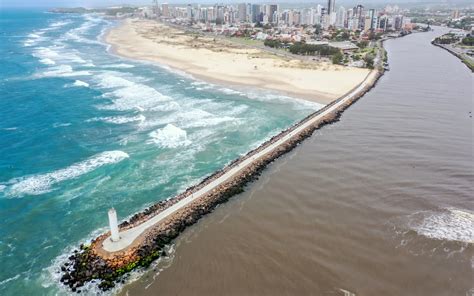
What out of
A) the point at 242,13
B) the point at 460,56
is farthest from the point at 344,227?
the point at 242,13

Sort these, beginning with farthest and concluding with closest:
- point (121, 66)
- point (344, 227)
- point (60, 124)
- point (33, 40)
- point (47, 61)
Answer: point (33, 40)
point (47, 61)
point (121, 66)
point (60, 124)
point (344, 227)

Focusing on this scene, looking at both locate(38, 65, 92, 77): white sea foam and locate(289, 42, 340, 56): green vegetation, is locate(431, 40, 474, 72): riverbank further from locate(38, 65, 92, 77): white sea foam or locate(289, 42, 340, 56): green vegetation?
locate(38, 65, 92, 77): white sea foam

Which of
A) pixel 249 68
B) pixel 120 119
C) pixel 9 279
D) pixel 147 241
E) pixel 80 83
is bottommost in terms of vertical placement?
pixel 9 279

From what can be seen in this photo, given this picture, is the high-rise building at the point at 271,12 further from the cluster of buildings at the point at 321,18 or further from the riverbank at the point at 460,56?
the riverbank at the point at 460,56

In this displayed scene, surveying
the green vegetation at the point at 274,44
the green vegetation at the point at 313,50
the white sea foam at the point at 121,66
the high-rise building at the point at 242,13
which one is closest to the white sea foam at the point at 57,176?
the white sea foam at the point at 121,66

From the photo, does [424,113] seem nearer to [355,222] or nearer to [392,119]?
[392,119]

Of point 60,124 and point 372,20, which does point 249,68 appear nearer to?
point 60,124

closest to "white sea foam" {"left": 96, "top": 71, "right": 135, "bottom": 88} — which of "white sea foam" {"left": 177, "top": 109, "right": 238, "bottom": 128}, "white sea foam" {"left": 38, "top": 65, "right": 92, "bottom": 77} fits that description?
"white sea foam" {"left": 38, "top": 65, "right": 92, "bottom": 77}
